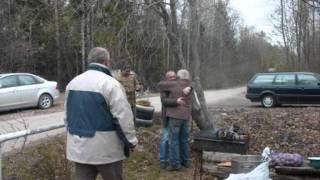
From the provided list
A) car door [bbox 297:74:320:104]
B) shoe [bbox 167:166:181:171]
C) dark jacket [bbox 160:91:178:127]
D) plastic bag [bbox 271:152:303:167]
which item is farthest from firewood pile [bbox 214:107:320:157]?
car door [bbox 297:74:320:104]

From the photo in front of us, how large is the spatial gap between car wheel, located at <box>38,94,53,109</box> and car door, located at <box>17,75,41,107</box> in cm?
37

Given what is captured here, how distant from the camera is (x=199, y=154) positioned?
31.6 feet

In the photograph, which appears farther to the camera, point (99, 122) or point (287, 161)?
point (287, 161)

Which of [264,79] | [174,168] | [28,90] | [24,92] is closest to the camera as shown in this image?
[174,168]

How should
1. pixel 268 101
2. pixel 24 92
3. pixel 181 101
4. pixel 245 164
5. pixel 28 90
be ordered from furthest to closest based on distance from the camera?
pixel 268 101 < pixel 28 90 < pixel 24 92 < pixel 181 101 < pixel 245 164

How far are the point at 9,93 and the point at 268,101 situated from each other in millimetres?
10793

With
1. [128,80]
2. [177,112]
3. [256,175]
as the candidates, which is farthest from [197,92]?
[256,175]

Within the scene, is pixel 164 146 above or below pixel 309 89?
below

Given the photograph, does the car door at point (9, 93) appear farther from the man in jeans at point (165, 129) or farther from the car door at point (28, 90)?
the man in jeans at point (165, 129)

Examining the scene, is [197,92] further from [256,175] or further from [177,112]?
[256,175]

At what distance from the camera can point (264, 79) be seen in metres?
25.9

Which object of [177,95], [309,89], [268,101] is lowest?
[268,101]

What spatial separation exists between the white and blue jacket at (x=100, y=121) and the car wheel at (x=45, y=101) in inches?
674

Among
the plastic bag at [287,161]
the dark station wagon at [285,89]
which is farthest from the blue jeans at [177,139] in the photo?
the dark station wagon at [285,89]
